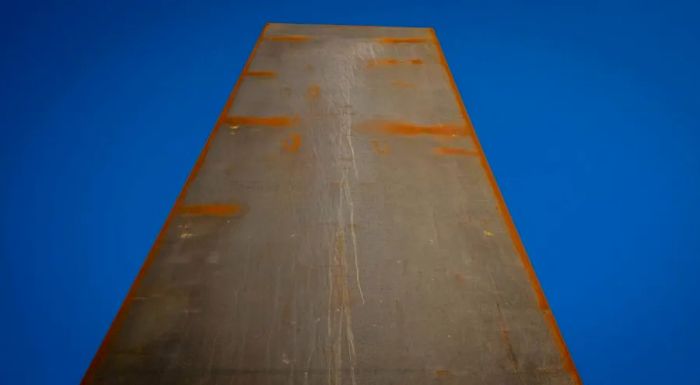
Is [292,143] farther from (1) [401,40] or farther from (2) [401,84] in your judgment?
(1) [401,40]

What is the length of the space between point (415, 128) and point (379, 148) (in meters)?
Answer: 0.28

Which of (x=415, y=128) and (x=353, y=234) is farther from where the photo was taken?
(x=415, y=128)

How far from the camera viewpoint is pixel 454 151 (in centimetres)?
195

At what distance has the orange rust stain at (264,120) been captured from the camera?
6.83 ft

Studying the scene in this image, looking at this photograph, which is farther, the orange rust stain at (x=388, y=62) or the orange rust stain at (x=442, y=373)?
the orange rust stain at (x=388, y=62)

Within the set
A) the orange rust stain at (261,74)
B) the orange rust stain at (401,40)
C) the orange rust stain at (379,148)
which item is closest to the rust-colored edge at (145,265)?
the orange rust stain at (261,74)

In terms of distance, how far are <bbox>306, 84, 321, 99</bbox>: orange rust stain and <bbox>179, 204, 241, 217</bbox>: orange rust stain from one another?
96 cm

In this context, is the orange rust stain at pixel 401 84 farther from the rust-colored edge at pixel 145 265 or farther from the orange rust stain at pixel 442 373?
the orange rust stain at pixel 442 373

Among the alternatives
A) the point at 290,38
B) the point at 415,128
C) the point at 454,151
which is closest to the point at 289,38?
the point at 290,38

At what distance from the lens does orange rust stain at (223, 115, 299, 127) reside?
6.83ft

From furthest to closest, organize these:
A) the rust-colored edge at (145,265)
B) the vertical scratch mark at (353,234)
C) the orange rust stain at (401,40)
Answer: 1. the orange rust stain at (401,40)
2. the vertical scratch mark at (353,234)
3. the rust-colored edge at (145,265)

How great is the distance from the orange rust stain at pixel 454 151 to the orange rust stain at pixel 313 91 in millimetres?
851

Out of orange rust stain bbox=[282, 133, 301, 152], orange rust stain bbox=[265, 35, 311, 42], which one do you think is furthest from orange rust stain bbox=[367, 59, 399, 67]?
orange rust stain bbox=[282, 133, 301, 152]

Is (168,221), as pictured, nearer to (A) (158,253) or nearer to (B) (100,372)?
(A) (158,253)
